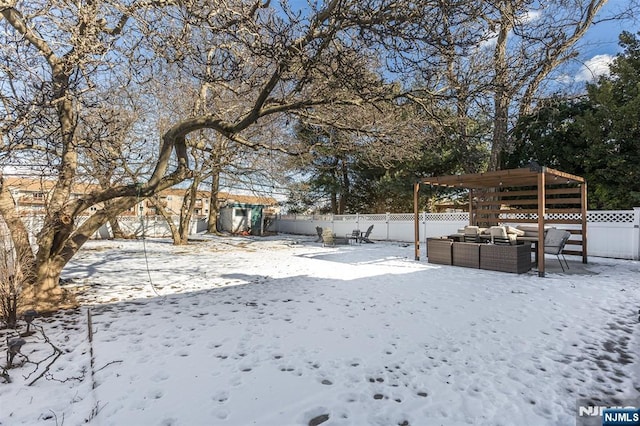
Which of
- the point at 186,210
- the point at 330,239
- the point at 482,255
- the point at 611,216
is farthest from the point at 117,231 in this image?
the point at 611,216

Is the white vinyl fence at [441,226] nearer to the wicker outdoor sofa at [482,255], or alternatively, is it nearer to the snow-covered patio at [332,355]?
the wicker outdoor sofa at [482,255]

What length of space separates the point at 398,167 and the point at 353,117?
10132mm

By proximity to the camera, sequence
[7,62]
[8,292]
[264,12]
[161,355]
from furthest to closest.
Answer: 1. [264,12]
2. [8,292]
3. [7,62]
4. [161,355]

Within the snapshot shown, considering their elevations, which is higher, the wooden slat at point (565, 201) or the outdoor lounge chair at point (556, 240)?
the wooden slat at point (565, 201)

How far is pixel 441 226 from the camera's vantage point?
12844 millimetres

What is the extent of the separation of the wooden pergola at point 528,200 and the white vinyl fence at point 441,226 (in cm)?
47

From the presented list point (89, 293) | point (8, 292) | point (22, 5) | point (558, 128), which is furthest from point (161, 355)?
point (558, 128)

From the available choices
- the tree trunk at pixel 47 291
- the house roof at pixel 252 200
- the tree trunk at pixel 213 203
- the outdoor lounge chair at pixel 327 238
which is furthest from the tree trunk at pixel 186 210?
the tree trunk at pixel 47 291

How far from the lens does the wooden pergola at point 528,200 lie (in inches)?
262

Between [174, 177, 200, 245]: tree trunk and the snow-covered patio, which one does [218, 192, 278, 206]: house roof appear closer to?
[174, 177, 200, 245]: tree trunk

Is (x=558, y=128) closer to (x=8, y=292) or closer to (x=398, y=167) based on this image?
(x=398, y=167)

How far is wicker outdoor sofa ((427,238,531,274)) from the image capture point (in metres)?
6.64

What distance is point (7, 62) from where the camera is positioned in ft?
10.2

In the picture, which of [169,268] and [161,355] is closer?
[161,355]
